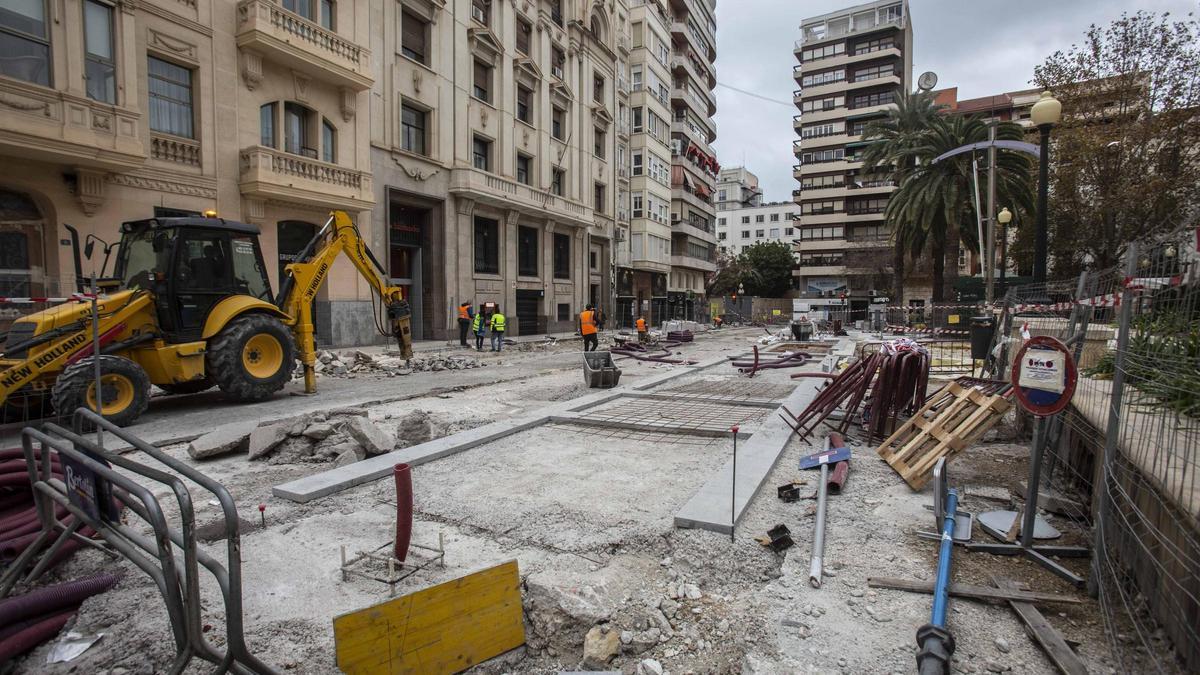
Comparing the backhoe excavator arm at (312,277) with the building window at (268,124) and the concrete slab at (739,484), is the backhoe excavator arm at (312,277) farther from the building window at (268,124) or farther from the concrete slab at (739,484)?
the building window at (268,124)

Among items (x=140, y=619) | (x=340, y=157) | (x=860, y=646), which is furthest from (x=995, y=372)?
(x=340, y=157)

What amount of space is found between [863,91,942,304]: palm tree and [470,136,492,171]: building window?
72.4ft

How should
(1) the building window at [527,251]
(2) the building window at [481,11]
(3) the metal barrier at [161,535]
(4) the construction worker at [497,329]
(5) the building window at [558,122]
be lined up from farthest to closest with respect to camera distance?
(5) the building window at [558,122] → (1) the building window at [527,251] → (2) the building window at [481,11] → (4) the construction worker at [497,329] → (3) the metal barrier at [161,535]

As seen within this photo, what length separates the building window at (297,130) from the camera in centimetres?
2047

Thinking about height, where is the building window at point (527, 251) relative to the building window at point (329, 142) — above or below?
below

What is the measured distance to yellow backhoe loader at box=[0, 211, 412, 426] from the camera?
7.95 m

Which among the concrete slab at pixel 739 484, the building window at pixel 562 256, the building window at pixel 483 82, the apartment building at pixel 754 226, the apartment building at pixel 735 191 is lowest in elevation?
the concrete slab at pixel 739 484

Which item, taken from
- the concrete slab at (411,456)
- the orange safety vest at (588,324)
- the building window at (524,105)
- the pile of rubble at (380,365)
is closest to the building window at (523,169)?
the building window at (524,105)

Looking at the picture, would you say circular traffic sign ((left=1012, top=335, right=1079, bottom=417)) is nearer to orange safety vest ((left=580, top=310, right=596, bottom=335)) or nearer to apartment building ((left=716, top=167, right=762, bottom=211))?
orange safety vest ((left=580, top=310, right=596, bottom=335))

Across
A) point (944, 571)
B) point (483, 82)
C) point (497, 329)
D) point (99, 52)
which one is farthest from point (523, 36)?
point (944, 571)

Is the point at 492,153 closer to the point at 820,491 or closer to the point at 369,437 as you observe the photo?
the point at 369,437

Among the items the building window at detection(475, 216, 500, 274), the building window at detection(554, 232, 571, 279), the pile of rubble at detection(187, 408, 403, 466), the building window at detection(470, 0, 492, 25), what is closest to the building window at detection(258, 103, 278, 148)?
the building window at detection(475, 216, 500, 274)

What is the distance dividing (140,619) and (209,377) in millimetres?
7833

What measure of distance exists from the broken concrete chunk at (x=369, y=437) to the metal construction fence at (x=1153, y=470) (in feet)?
20.6
